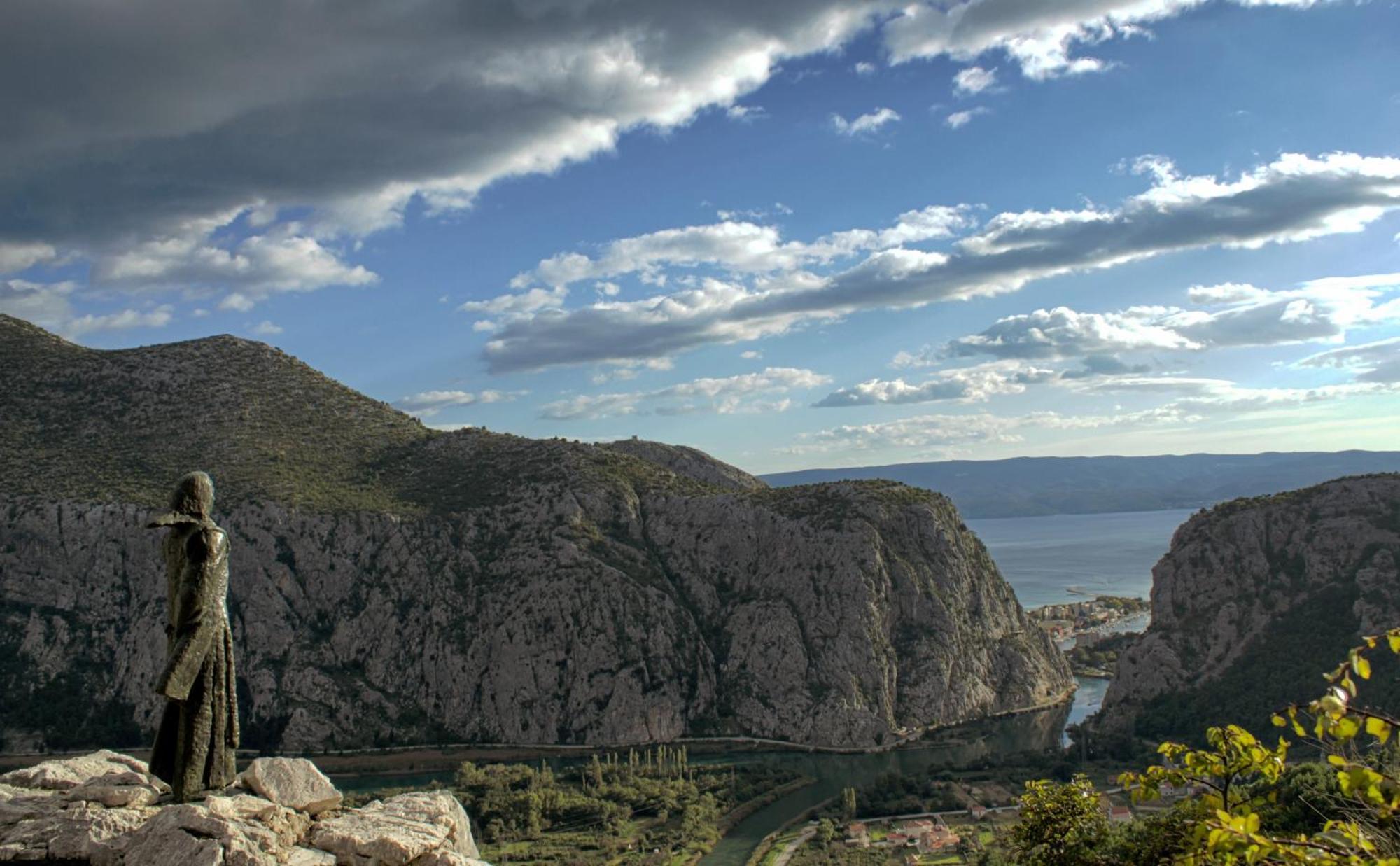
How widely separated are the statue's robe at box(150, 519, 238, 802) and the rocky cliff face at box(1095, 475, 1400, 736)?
7932cm

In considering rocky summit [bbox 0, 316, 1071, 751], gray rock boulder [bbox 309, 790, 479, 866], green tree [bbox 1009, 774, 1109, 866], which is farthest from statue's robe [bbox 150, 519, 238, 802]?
rocky summit [bbox 0, 316, 1071, 751]

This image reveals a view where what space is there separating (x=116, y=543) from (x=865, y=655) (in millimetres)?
72943

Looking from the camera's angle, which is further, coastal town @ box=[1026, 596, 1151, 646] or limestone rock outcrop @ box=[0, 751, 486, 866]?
coastal town @ box=[1026, 596, 1151, 646]

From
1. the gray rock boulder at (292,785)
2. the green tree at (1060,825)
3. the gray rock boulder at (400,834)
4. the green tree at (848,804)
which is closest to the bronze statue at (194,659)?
the gray rock boulder at (292,785)

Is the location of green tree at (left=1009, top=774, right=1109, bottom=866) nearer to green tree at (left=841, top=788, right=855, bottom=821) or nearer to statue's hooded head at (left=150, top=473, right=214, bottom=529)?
statue's hooded head at (left=150, top=473, right=214, bottom=529)

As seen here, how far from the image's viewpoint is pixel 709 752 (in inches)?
3302

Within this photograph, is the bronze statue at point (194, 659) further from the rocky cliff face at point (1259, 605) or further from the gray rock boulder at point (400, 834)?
the rocky cliff face at point (1259, 605)

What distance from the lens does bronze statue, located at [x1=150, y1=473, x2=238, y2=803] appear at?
38.2 ft

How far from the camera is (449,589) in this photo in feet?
303

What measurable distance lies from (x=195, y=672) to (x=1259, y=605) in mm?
92329

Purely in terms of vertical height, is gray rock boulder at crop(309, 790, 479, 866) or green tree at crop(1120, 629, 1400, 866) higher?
green tree at crop(1120, 629, 1400, 866)

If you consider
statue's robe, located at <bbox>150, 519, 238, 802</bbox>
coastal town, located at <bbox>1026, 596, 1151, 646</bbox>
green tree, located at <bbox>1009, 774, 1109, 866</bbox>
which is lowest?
coastal town, located at <bbox>1026, 596, 1151, 646</bbox>

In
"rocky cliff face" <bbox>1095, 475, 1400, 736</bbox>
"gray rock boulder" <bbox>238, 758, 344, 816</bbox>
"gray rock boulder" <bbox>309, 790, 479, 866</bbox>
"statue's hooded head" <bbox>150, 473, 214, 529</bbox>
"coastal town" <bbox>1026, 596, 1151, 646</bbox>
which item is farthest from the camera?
"coastal town" <bbox>1026, 596, 1151, 646</bbox>

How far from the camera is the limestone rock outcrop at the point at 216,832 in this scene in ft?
32.4
